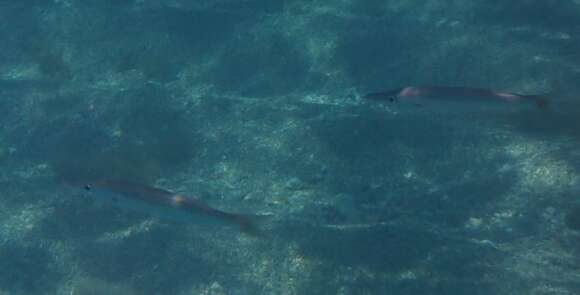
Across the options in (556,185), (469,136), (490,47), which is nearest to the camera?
(556,185)

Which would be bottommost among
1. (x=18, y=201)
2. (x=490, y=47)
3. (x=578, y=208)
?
(x=18, y=201)

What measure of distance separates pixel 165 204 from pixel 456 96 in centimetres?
354

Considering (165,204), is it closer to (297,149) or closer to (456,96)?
(456,96)

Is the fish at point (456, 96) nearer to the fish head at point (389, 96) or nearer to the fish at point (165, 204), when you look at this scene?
the fish head at point (389, 96)

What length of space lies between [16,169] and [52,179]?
1.01 metres

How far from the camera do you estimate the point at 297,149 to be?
29.8ft

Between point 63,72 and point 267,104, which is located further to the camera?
point 63,72

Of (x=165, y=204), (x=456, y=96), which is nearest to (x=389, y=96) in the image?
(x=456, y=96)

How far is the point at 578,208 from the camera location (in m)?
6.89

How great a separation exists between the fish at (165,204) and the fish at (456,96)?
2264 mm

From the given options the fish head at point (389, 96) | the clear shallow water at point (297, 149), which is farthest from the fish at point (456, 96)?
the clear shallow water at point (297, 149)

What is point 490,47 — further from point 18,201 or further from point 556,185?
point 18,201

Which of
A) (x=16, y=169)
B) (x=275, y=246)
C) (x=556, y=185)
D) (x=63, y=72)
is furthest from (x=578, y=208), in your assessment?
(x=63, y=72)

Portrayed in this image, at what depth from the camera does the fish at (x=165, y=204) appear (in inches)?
208
